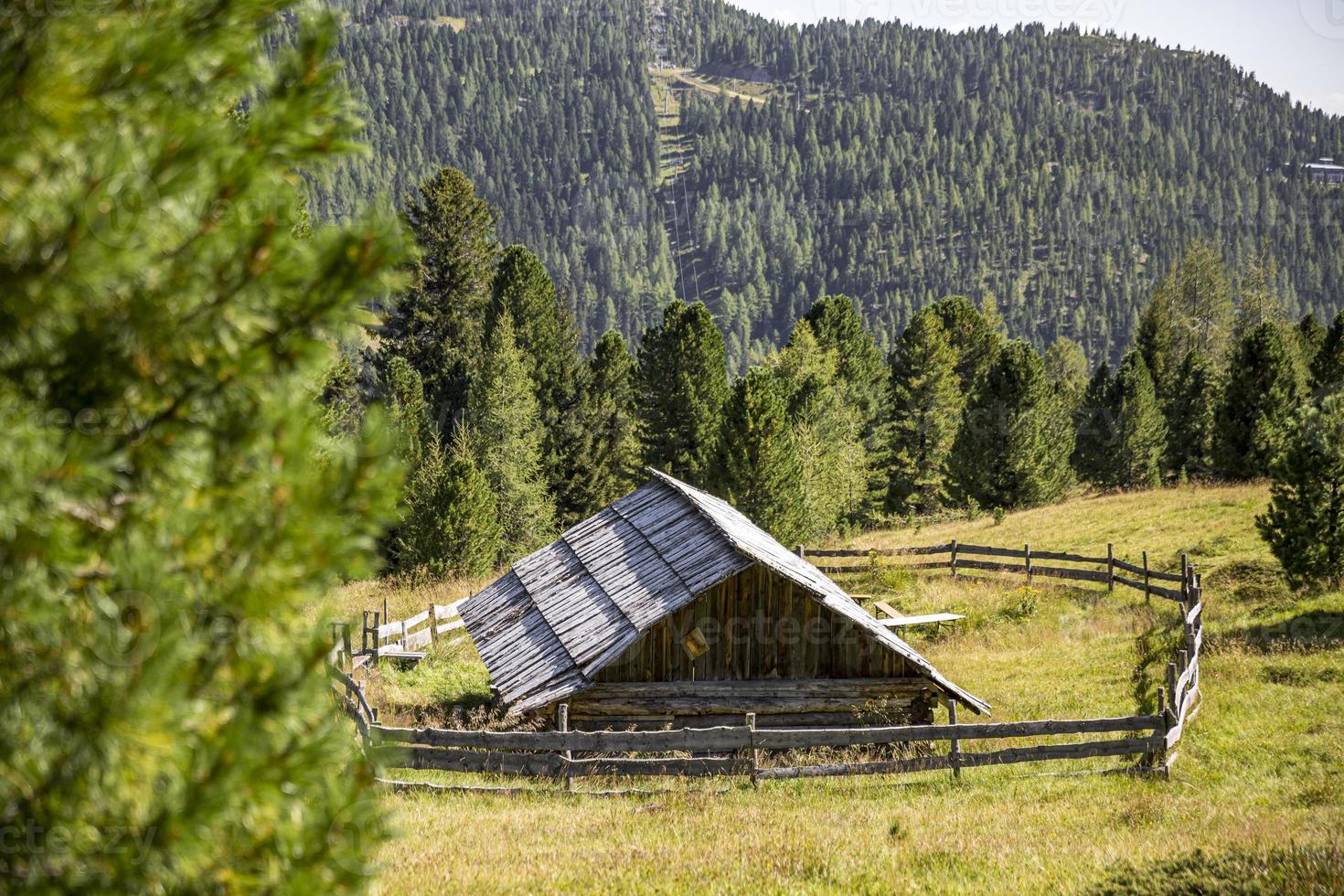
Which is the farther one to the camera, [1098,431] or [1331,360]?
[1098,431]

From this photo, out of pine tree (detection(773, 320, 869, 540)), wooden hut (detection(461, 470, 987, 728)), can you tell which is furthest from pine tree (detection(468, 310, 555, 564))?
wooden hut (detection(461, 470, 987, 728))

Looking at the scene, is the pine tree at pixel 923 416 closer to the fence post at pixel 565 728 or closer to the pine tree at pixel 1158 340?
the pine tree at pixel 1158 340

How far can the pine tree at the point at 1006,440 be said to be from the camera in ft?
152

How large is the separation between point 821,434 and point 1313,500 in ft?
102

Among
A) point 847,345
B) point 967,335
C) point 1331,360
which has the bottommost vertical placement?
point 847,345

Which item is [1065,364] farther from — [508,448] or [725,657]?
[725,657]

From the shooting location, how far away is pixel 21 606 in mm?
2551

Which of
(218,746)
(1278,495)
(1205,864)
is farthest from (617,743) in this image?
(1278,495)

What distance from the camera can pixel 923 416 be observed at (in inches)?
2213

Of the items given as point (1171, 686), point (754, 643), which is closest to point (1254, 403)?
point (1171, 686)

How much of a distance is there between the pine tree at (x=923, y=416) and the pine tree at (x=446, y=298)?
998 inches

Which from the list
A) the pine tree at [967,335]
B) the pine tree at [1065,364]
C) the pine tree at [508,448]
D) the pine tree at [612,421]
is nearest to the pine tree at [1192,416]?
the pine tree at [967,335]

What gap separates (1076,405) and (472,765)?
59.8 metres

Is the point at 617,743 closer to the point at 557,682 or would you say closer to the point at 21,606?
the point at 557,682
